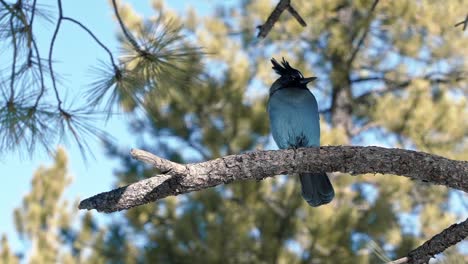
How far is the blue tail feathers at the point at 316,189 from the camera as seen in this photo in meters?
Result: 3.07

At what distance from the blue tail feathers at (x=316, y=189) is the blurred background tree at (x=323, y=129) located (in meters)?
2.83

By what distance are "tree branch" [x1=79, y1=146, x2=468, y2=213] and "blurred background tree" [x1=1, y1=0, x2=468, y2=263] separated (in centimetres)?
372

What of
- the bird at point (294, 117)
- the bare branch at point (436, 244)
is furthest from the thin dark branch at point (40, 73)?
the bare branch at point (436, 244)

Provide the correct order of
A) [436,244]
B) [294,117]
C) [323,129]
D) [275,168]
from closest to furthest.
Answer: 1. [436,244]
2. [275,168]
3. [294,117]
4. [323,129]

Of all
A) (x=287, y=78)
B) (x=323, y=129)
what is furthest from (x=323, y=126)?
(x=287, y=78)

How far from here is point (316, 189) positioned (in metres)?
3.11

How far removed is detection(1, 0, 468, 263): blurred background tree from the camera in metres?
6.96

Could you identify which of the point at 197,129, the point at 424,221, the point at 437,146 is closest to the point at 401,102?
the point at 437,146

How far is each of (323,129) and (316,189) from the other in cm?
450

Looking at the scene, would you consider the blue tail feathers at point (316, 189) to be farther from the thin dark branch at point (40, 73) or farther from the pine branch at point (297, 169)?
the thin dark branch at point (40, 73)

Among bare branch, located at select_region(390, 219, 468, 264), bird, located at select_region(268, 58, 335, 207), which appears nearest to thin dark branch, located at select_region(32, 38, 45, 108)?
bird, located at select_region(268, 58, 335, 207)

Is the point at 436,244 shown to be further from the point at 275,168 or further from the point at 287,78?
the point at 287,78

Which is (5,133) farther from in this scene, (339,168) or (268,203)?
(268,203)

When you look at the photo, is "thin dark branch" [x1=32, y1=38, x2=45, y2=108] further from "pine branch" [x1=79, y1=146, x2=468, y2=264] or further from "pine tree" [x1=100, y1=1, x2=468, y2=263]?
"pine tree" [x1=100, y1=1, x2=468, y2=263]
